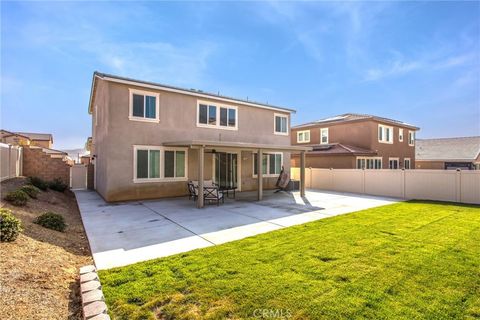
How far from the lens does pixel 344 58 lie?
19953 mm

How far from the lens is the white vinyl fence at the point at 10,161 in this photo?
11430 millimetres

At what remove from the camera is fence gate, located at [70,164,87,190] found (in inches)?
657

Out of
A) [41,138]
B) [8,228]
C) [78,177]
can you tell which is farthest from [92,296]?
[41,138]

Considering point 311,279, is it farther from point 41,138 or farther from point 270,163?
point 41,138

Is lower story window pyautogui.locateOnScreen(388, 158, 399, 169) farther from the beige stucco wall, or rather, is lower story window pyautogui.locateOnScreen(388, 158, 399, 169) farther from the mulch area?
the mulch area

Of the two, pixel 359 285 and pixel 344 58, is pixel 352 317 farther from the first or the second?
pixel 344 58

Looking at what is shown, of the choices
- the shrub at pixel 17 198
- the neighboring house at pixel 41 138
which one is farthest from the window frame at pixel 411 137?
the neighboring house at pixel 41 138

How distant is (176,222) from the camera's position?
8102 mm

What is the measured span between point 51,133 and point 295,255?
181ft

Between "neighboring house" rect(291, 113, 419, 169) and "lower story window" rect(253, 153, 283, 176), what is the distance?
6.18 meters

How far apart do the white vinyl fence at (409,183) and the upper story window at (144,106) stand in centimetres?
1202

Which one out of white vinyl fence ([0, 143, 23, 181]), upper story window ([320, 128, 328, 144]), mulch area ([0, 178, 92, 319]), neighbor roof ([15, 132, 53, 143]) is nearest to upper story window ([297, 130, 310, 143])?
upper story window ([320, 128, 328, 144])

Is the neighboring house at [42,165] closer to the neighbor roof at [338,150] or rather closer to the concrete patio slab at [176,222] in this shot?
the concrete patio slab at [176,222]

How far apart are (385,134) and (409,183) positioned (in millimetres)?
11056
